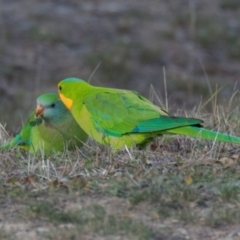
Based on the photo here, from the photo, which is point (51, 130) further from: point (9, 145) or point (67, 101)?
point (9, 145)

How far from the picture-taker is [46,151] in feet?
19.0

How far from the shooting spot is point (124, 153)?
5.43 meters

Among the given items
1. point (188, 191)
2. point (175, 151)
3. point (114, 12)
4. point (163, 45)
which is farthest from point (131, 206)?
point (114, 12)

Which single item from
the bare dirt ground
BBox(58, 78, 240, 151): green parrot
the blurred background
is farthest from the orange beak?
the blurred background

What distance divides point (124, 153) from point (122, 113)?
381 mm

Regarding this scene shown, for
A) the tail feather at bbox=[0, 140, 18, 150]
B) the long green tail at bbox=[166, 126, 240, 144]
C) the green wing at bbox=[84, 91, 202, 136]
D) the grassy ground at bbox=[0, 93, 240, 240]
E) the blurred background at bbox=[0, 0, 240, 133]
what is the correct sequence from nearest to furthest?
the grassy ground at bbox=[0, 93, 240, 240]
the long green tail at bbox=[166, 126, 240, 144]
the green wing at bbox=[84, 91, 202, 136]
the tail feather at bbox=[0, 140, 18, 150]
the blurred background at bbox=[0, 0, 240, 133]

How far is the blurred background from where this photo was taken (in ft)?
38.5

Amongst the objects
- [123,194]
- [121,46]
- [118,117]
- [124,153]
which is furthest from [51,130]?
[121,46]

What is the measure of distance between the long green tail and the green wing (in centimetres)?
14

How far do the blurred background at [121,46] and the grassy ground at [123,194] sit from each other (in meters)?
5.64

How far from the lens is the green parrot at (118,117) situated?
545cm

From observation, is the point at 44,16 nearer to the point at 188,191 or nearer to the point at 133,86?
the point at 133,86

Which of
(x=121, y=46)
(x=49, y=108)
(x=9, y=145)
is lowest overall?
(x=121, y=46)

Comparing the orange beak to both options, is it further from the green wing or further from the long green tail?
the long green tail
